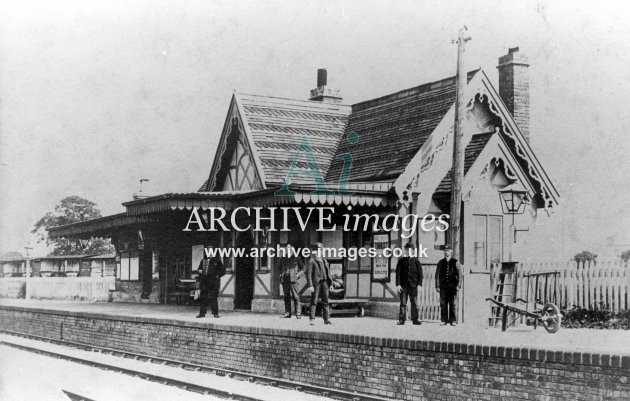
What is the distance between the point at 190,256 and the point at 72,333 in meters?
5.43

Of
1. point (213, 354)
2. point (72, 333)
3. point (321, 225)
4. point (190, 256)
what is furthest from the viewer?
point (190, 256)

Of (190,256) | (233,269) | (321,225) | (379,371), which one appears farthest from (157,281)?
(379,371)

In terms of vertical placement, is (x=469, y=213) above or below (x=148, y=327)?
above

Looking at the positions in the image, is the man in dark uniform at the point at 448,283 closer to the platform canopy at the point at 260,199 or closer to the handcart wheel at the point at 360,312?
the platform canopy at the point at 260,199

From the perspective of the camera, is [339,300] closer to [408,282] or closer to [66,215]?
[408,282]

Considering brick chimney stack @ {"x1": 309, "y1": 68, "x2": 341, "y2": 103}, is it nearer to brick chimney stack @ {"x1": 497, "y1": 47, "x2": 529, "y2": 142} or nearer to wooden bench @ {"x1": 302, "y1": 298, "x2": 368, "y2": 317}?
brick chimney stack @ {"x1": 497, "y1": 47, "x2": 529, "y2": 142}

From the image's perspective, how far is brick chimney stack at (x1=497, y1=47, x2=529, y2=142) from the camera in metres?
21.9

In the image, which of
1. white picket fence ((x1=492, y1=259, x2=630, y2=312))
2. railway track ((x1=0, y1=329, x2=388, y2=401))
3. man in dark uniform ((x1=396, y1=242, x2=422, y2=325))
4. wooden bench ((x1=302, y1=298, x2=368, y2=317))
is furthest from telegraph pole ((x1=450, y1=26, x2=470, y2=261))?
railway track ((x1=0, y1=329, x2=388, y2=401))

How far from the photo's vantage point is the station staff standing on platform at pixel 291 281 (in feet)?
58.4

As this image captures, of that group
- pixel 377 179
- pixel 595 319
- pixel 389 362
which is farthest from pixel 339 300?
pixel 389 362

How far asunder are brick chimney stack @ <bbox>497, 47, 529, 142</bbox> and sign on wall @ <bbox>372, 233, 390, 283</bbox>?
17.4 feet

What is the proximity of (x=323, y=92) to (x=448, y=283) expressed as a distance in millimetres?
13071

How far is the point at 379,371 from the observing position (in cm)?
1180

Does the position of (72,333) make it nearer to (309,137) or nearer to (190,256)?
(190,256)
